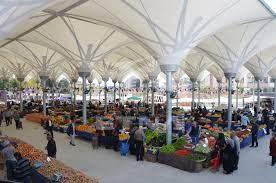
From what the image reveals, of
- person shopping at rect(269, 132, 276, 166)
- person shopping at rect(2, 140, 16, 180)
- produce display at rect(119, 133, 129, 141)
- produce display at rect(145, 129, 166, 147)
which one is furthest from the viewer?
produce display at rect(145, 129, 166, 147)

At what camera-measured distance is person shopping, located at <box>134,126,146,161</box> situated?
43.8 ft

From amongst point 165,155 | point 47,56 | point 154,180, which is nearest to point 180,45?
point 165,155

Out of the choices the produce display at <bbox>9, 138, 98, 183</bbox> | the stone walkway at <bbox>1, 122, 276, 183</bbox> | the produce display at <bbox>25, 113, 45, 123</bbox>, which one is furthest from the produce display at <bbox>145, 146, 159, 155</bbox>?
the produce display at <bbox>25, 113, 45, 123</bbox>

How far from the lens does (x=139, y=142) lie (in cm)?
1351

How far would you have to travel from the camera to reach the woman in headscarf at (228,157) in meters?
11.8

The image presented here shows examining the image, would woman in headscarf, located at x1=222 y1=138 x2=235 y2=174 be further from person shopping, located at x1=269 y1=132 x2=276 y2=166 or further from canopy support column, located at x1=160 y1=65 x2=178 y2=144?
canopy support column, located at x1=160 y1=65 x2=178 y2=144

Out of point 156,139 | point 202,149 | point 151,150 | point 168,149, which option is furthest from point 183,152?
point 156,139

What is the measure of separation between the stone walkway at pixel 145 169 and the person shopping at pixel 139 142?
1.23 ft

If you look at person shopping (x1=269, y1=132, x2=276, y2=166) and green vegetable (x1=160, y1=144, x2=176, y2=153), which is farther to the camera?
green vegetable (x1=160, y1=144, x2=176, y2=153)

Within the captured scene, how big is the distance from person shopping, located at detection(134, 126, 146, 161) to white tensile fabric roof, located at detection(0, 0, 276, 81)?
4.42 metres

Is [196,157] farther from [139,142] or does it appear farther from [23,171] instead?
[23,171]

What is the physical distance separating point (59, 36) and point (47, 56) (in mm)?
9786

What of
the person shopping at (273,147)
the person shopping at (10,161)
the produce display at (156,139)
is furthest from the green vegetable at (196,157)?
the person shopping at (10,161)

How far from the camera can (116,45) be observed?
76.5ft
